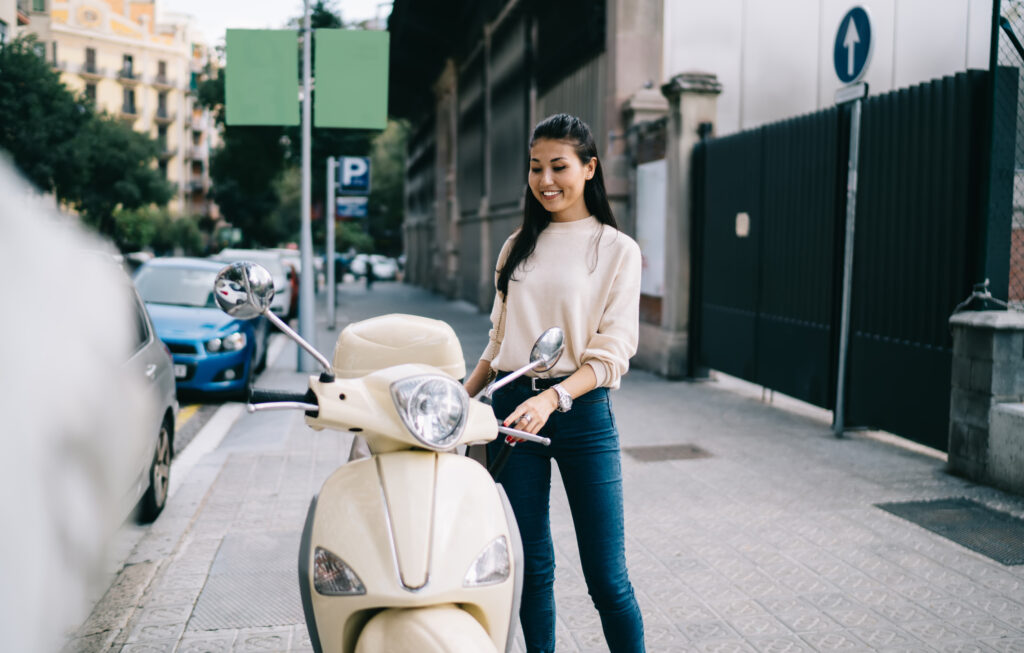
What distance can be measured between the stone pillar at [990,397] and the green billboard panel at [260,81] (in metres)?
8.58

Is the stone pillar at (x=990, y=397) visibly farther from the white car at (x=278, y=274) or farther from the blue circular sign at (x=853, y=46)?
the white car at (x=278, y=274)

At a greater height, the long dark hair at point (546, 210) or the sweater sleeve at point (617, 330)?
the long dark hair at point (546, 210)

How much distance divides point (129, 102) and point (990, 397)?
3444 inches

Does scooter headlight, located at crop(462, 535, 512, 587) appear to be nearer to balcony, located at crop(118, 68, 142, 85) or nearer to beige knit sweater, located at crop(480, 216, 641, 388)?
beige knit sweater, located at crop(480, 216, 641, 388)

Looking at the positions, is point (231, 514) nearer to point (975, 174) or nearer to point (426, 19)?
point (975, 174)

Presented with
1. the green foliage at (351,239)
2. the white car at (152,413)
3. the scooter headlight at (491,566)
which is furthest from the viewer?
the green foliage at (351,239)

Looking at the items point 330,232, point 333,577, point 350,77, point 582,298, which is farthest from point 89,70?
point 333,577

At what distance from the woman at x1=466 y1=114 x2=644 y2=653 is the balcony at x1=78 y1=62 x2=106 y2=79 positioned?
64.9 m

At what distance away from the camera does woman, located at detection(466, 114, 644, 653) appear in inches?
108

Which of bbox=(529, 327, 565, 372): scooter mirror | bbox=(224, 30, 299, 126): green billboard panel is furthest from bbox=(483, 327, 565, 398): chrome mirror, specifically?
bbox=(224, 30, 299, 126): green billboard panel

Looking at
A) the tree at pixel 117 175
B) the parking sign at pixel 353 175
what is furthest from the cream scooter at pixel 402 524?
the tree at pixel 117 175

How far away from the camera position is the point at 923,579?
4.46 meters

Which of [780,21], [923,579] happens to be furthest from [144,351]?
[780,21]

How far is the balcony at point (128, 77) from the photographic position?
76.3 meters
